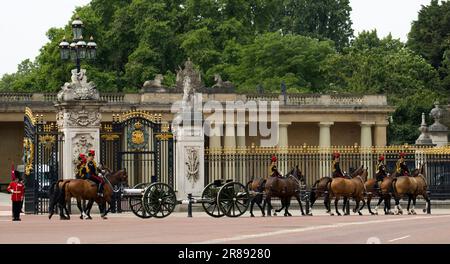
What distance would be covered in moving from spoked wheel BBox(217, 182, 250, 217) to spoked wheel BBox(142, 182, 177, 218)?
4.21 ft

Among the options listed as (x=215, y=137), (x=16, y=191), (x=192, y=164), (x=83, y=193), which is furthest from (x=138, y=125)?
(x=215, y=137)

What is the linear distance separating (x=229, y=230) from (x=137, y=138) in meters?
12.9

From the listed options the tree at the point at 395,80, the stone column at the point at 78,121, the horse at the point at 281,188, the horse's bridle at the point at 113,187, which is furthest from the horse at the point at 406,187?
the tree at the point at 395,80

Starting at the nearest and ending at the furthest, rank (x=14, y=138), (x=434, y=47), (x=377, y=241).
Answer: (x=377, y=241), (x=14, y=138), (x=434, y=47)

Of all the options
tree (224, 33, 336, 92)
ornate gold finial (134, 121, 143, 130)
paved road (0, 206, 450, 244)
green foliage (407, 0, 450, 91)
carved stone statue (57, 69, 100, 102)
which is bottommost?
paved road (0, 206, 450, 244)

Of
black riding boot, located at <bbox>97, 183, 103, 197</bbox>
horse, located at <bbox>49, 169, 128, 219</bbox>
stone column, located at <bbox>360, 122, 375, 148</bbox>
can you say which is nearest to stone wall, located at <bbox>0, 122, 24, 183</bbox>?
stone column, located at <bbox>360, 122, 375, 148</bbox>

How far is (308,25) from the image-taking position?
401 ft

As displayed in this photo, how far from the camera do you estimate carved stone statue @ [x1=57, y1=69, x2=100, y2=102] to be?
4253 cm

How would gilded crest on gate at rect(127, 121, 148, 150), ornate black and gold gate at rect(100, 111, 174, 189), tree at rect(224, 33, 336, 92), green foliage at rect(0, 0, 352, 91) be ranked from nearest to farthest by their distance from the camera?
ornate black and gold gate at rect(100, 111, 174, 189) → gilded crest on gate at rect(127, 121, 148, 150) → green foliage at rect(0, 0, 352, 91) → tree at rect(224, 33, 336, 92)

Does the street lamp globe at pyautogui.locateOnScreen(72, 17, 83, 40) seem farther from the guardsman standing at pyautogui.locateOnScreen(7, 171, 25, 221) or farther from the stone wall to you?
the stone wall

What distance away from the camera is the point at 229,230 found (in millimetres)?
31406
